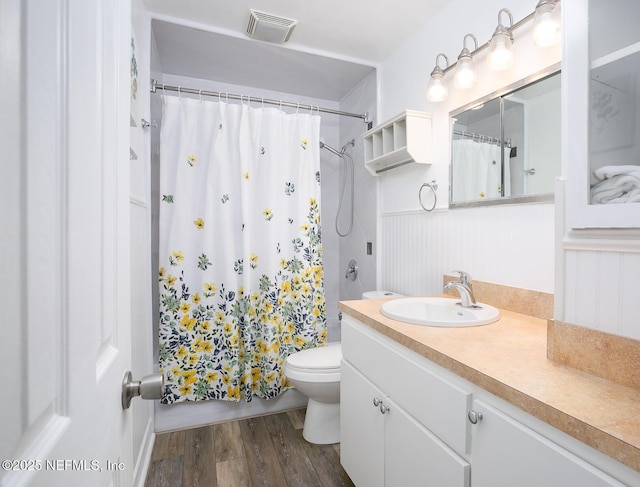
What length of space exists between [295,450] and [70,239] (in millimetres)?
1801

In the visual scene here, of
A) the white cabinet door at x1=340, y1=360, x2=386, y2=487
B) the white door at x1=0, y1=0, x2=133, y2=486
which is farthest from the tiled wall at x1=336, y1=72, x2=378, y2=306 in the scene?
the white door at x1=0, y1=0, x2=133, y2=486

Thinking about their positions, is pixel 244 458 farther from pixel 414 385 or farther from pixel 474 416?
pixel 474 416

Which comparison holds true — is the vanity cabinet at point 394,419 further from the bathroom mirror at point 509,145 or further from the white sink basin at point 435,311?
the bathroom mirror at point 509,145

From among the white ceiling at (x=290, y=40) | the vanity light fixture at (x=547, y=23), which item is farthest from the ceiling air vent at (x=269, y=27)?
the vanity light fixture at (x=547, y=23)

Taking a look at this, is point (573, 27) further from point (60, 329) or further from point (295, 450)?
point (295, 450)

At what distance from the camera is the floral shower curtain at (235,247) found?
2000 millimetres

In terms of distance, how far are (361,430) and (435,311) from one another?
586mm

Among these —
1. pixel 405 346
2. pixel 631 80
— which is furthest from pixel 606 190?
pixel 405 346

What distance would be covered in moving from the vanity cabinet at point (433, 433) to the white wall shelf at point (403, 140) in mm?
999

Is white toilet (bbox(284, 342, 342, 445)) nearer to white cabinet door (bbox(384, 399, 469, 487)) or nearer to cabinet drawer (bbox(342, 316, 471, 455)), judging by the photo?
cabinet drawer (bbox(342, 316, 471, 455))

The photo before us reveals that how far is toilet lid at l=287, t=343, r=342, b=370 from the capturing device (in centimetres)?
183

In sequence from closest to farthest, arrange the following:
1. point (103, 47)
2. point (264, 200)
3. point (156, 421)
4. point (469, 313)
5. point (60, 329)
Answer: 1. point (60, 329)
2. point (103, 47)
3. point (469, 313)
4. point (156, 421)
5. point (264, 200)

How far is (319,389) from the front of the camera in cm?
180

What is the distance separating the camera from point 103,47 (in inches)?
20.8
